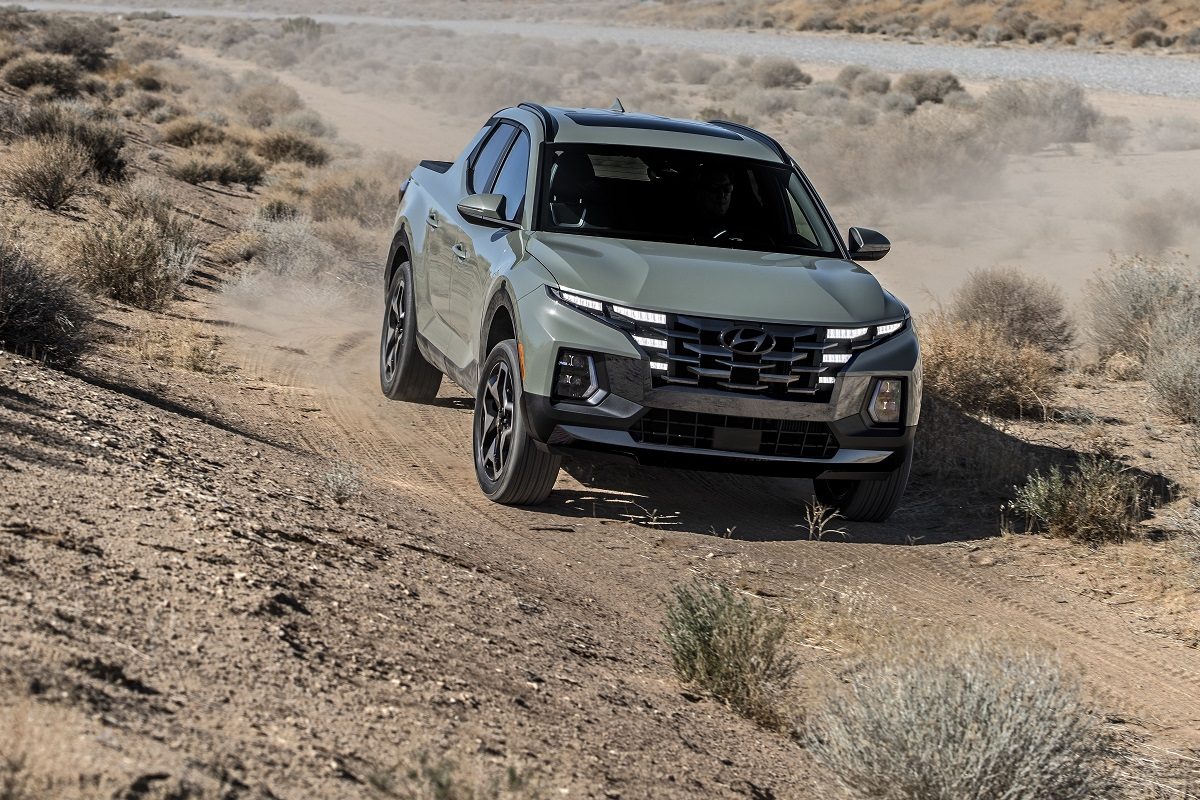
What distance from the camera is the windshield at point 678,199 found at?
759 centimetres

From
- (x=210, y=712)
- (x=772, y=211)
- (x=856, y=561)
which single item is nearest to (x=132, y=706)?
(x=210, y=712)

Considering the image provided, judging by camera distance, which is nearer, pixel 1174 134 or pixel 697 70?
pixel 1174 134

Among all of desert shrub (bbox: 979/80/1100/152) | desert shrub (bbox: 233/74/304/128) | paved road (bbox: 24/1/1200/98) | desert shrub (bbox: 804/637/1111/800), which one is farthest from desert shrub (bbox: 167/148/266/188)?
paved road (bbox: 24/1/1200/98)

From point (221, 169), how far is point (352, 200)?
2.79 meters

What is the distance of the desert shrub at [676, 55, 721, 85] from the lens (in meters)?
48.3

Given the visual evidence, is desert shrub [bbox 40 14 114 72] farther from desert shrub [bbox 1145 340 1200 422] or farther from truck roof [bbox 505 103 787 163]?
desert shrub [bbox 1145 340 1200 422]

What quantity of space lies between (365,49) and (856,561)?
197 feet

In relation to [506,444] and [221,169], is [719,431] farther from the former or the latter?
[221,169]

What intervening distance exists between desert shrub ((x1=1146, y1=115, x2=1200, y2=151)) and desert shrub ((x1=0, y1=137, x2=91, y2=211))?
2114cm

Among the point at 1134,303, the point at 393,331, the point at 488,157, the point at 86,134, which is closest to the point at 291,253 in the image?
the point at 86,134

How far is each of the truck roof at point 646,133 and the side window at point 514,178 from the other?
18 centimetres

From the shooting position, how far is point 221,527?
529 cm

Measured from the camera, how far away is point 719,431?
666cm

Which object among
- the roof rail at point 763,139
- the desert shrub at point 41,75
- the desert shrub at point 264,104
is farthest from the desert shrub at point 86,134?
the desert shrub at point 264,104
